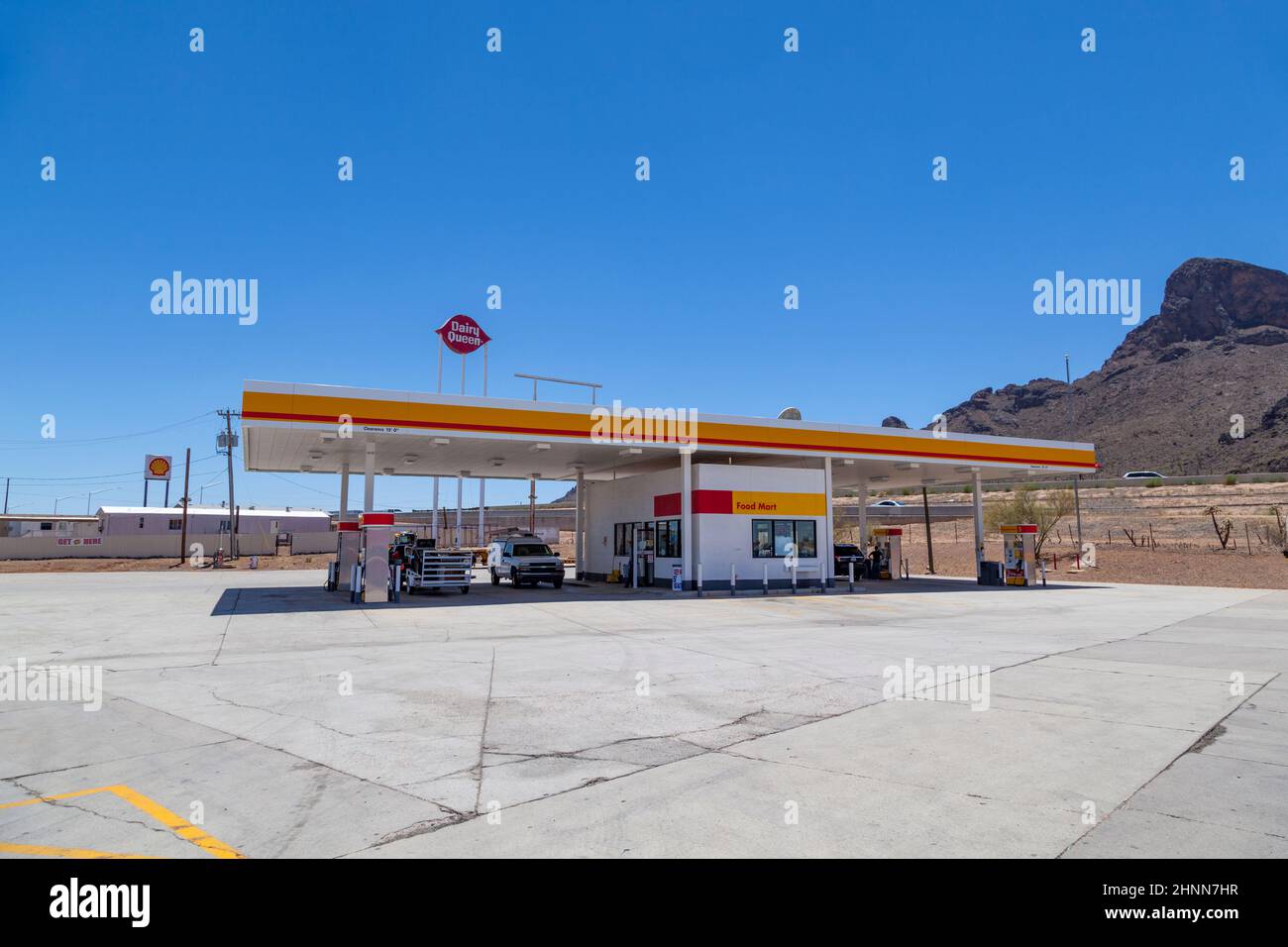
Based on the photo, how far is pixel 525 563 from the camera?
29.4 meters

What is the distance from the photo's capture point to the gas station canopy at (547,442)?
21609mm

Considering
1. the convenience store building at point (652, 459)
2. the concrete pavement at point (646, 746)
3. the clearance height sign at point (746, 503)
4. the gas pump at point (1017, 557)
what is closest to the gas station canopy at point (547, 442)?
the convenience store building at point (652, 459)

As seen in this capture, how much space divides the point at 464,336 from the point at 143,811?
2621 centimetres

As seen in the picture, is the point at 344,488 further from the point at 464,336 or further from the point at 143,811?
the point at 143,811

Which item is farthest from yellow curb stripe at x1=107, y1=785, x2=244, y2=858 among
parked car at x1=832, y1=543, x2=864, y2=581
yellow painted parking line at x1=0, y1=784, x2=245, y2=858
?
parked car at x1=832, y1=543, x2=864, y2=581

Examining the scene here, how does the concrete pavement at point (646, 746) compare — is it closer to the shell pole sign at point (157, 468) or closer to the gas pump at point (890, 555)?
the gas pump at point (890, 555)

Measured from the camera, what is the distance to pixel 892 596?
26.5m

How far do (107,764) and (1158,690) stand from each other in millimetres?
11237

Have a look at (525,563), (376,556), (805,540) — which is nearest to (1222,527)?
(805,540)

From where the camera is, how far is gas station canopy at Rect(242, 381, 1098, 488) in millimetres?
21609

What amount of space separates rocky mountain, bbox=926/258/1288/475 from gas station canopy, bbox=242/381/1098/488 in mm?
48128

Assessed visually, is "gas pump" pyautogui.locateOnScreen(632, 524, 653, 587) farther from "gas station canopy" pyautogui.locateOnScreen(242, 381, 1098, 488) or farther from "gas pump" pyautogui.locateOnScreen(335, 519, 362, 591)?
"gas pump" pyautogui.locateOnScreen(335, 519, 362, 591)

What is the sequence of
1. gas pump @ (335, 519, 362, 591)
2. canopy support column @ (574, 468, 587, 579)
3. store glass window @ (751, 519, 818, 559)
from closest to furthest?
gas pump @ (335, 519, 362, 591), store glass window @ (751, 519, 818, 559), canopy support column @ (574, 468, 587, 579)
